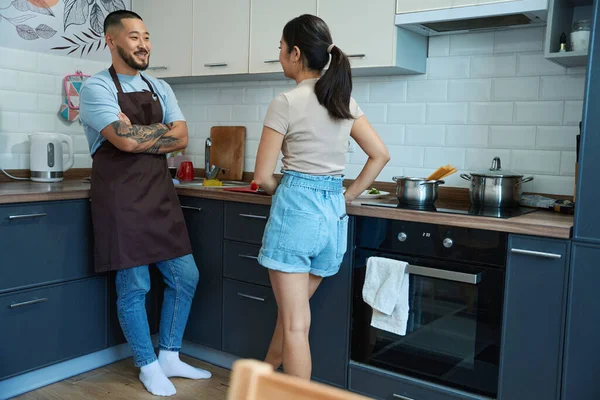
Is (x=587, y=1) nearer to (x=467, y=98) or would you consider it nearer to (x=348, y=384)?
(x=467, y=98)

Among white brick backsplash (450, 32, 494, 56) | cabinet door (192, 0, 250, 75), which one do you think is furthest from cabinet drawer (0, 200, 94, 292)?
white brick backsplash (450, 32, 494, 56)

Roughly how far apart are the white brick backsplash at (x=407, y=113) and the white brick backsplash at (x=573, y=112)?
646 mm

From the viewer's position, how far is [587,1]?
8.21 feet

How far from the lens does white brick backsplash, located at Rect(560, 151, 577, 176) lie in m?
2.65

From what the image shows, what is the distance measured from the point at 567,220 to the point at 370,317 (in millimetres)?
848

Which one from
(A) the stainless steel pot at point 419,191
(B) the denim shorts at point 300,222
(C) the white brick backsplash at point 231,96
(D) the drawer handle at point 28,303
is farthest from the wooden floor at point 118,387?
(C) the white brick backsplash at point 231,96

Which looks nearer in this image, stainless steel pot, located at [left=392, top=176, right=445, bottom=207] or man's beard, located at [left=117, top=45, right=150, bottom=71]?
stainless steel pot, located at [left=392, top=176, right=445, bottom=207]

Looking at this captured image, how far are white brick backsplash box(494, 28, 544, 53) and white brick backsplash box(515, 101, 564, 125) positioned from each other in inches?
9.3

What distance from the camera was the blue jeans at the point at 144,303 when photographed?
2.84 metres

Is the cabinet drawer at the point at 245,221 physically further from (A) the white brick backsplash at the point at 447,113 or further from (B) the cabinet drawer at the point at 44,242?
(A) the white brick backsplash at the point at 447,113

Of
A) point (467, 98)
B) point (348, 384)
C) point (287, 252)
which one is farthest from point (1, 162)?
point (467, 98)

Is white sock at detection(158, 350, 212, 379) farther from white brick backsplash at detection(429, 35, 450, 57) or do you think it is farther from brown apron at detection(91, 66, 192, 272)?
white brick backsplash at detection(429, 35, 450, 57)

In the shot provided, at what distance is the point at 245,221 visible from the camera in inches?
116

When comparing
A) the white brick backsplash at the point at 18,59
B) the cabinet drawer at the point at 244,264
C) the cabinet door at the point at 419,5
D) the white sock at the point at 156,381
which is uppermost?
the cabinet door at the point at 419,5
